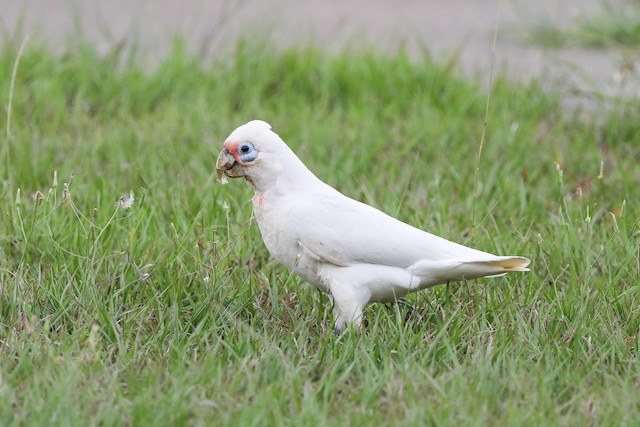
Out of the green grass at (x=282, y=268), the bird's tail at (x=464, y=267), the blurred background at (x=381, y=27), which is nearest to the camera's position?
the green grass at (x=282, y=268)

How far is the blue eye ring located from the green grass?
0.41 metres

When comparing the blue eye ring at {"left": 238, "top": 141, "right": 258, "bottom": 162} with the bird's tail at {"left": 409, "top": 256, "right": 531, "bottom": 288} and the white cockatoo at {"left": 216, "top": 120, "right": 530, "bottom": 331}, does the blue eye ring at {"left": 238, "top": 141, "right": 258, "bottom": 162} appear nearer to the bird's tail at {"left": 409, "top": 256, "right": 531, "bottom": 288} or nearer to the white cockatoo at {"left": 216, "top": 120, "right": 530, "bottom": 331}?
the white cockatoo at {"left": 216, "top": 120, "right": 530, "bottom": 331}

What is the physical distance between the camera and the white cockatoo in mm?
3053

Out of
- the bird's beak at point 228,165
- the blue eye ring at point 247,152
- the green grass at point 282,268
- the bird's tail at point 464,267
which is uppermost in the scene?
the blue eye ring at point 247,152

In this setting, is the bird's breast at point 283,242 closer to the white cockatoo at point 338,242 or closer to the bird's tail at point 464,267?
the white cockatoo at point 338,242

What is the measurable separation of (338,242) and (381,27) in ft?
14.6

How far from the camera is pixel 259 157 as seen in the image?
3092 millimetres

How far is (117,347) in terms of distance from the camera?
308cm

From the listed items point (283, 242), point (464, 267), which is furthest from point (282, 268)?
point (464, 267)

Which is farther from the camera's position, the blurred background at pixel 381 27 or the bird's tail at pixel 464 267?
the blurred background at pixel 381 27

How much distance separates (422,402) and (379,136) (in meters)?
2.58

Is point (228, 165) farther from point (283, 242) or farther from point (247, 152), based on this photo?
point (283, 242)

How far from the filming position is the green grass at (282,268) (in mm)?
2773

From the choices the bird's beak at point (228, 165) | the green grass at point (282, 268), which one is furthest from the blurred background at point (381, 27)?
the bird's beak at point (228, 165)
